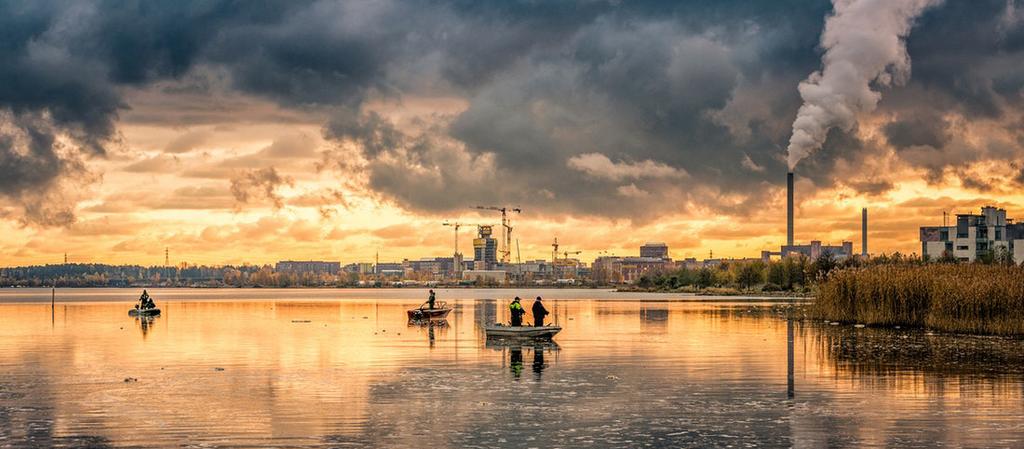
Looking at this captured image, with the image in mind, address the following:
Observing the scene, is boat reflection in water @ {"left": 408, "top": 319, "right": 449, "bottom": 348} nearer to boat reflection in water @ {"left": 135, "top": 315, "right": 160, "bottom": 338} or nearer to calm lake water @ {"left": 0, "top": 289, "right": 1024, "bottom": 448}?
calm lake water @ {"left": 0, "top": 289, "right": 1024, "bottom": 448}

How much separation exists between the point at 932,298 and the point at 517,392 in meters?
39.2

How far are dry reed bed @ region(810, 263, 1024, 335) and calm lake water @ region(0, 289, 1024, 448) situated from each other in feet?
8.35

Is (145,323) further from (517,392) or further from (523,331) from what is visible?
(517,392)

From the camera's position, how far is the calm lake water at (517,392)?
2611cm

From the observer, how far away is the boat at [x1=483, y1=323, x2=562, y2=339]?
59.1 meters

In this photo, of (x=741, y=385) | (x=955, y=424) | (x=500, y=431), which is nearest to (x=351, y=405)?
(x=500, y=431)

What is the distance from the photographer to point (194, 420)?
2880cm

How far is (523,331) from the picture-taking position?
59.1 metres

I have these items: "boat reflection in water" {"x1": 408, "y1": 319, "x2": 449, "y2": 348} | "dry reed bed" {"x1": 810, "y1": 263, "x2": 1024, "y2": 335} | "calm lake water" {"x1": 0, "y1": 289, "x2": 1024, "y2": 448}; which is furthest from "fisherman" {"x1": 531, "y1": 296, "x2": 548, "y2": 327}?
"dry reed bed" {"x1": 810, "y1": 263, "x2": 1024, "y2": 335}

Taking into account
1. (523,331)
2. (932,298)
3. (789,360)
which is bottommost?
(789,360)

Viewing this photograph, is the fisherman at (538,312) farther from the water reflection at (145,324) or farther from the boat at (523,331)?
the water reflection at (145,324)

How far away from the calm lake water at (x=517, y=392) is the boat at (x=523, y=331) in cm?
96

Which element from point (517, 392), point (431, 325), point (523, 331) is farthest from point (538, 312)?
point (517, 392)

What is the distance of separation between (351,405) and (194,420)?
4.73 meters
